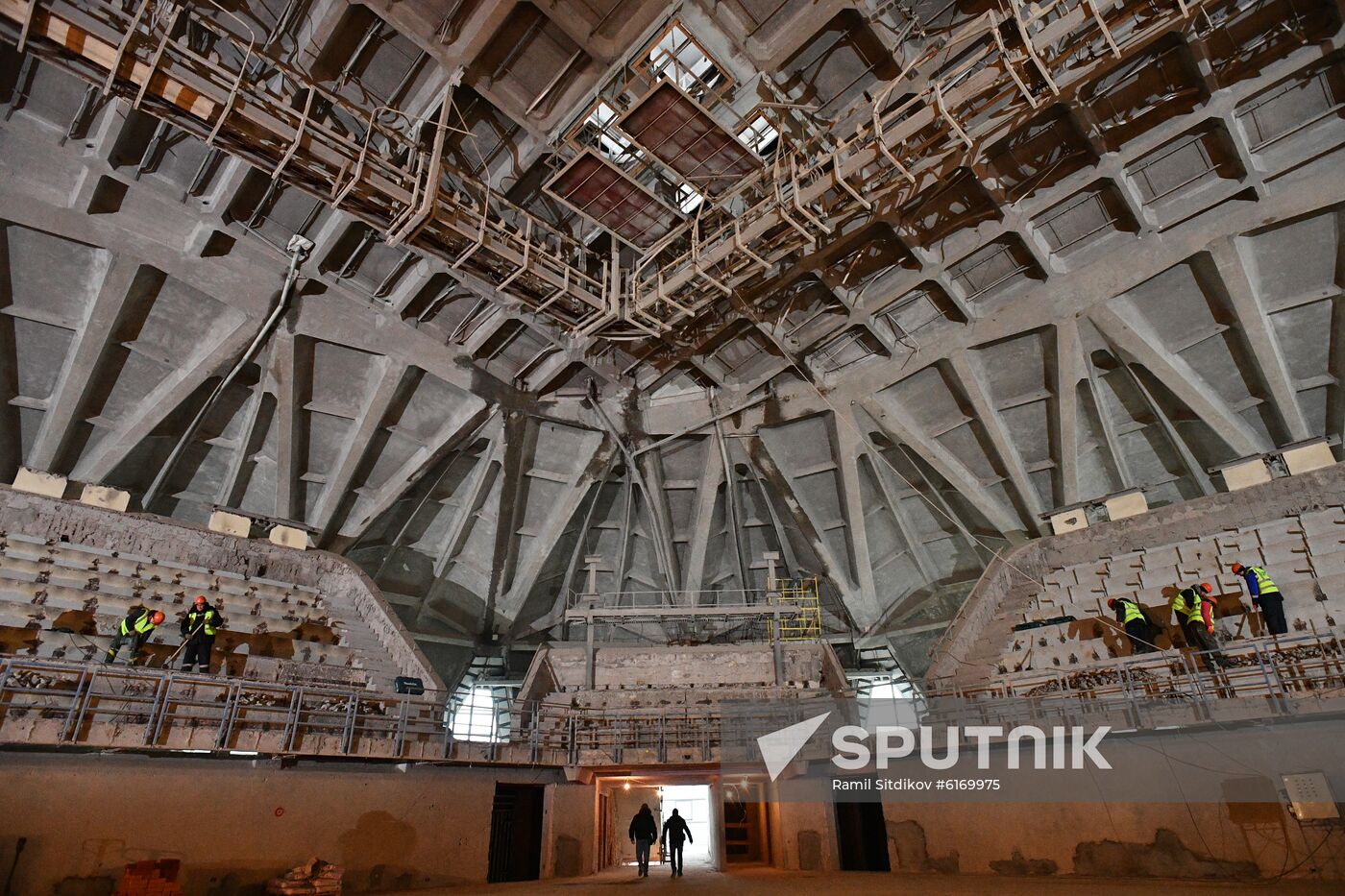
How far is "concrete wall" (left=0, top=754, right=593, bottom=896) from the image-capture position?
7789mm

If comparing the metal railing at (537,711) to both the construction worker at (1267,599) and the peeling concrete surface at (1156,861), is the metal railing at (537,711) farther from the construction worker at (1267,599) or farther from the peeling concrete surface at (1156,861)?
the peeling concrete surface at (1156,861)

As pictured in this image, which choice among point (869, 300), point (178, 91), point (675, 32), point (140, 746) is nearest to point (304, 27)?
point (178, 91)

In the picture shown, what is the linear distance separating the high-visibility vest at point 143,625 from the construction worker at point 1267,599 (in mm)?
16903

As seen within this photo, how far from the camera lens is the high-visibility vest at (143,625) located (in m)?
10.6

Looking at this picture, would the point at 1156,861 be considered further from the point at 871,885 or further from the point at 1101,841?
the point at 871,885

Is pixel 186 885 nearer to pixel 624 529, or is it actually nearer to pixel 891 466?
pixel 624 529

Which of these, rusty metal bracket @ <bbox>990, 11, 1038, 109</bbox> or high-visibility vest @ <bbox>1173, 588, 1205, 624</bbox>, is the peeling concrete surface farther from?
rusty metal bracket @ <bbox>990, 11, 1038, 109</bbox>

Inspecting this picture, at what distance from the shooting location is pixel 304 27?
10664mm

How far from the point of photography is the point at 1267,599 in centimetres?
1078

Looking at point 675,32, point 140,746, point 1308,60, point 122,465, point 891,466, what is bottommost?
point 140,746

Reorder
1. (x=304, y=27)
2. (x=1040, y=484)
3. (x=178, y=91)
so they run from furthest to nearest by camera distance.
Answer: (x=1040, y=484) < (x=304, y=27) < (x=178, y=91)

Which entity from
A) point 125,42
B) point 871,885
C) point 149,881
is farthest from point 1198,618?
point 125,42

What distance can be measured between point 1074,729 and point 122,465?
1872cm

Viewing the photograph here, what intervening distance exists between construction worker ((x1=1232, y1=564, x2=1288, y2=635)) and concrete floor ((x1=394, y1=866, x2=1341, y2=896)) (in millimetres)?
4051
